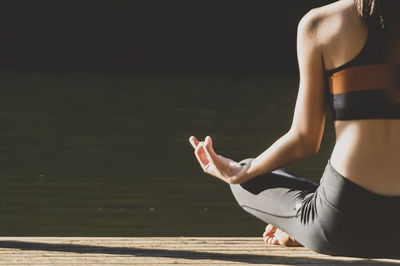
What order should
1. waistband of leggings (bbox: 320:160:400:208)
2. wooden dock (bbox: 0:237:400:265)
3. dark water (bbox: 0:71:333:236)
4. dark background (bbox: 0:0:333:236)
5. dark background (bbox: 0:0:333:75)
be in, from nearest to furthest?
waistband of leggings (bbox: 320:160:400:208) → wooden dock (bbox: 0:237:400:265) → dark water (bbox: 0:71:333:236) → dark background (bbox: 0:0:333:236) → dark background (bbox: 0:0:333:75)

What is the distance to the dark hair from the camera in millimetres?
2256

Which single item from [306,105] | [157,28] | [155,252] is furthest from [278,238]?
[157,28]

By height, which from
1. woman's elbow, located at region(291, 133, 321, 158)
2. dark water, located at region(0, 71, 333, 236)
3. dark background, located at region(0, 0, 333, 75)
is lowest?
dark background, located at region(0, 0, 333, 75)

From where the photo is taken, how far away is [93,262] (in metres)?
2.61

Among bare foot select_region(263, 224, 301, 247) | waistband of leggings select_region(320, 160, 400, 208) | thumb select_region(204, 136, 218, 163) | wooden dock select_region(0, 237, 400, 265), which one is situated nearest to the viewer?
waistband of leggings select_region(320, 160, 400, 208)

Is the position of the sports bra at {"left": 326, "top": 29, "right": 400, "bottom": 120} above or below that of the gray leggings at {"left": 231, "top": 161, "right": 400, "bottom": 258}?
above

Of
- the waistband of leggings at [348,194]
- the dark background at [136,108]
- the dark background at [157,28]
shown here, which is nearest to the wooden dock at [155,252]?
the waistband of leggings at [348,194]

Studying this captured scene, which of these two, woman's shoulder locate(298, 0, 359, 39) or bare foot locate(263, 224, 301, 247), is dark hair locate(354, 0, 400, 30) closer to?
woman's shoulder locate(298, 0, 359, 39)

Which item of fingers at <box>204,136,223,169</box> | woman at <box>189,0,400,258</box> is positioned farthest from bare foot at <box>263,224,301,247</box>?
fingers at <box>204,136,223,169</box>

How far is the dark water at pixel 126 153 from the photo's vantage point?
4.99 metres

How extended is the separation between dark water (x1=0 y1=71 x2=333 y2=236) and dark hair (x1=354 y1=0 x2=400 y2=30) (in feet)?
8.33

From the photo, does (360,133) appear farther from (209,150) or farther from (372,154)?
(209,150)

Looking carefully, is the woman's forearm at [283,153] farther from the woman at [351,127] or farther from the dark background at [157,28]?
the dark background at [157,28]

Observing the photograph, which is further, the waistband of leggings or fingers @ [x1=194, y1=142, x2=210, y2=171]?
fingers @ [x1=194, y1=142, x2=210, y2=171]
